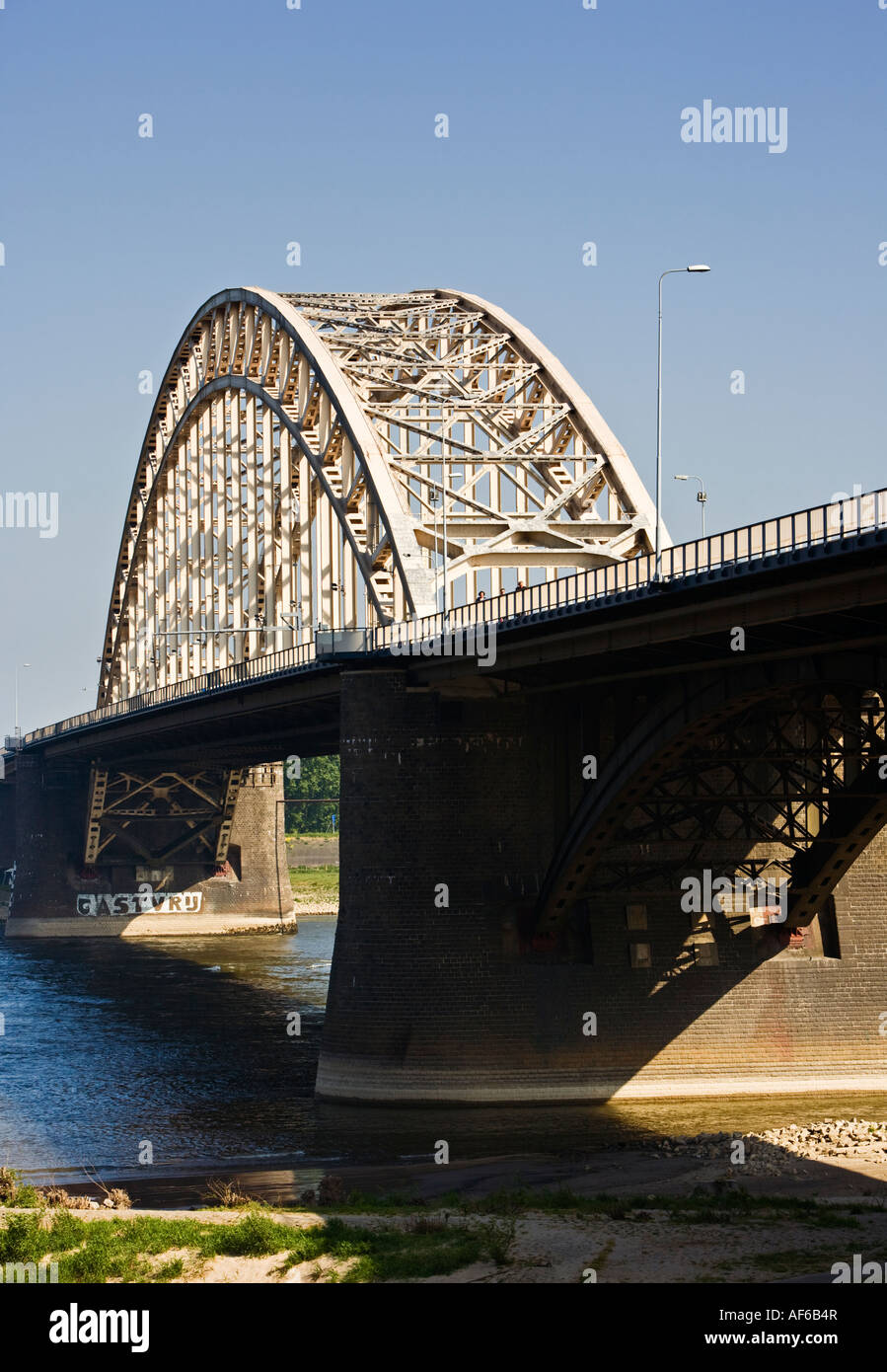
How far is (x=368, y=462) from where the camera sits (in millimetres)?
57562

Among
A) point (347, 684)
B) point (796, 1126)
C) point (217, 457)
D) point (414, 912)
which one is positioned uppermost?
point (217, 457)

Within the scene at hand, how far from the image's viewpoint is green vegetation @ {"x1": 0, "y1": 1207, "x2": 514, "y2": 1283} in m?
24.9

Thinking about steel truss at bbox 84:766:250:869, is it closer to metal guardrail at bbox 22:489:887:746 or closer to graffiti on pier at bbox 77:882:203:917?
A: graffiti on pier at bbox 77:882:203:917

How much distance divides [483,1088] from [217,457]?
5464 cm

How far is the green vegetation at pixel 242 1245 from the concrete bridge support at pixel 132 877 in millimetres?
79275

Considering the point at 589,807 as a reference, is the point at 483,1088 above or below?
below

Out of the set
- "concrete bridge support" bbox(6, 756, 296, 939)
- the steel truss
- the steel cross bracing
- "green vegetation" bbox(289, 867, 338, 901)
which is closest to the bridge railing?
the steel cross bracing

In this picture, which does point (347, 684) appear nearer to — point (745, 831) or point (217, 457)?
point (745, 831)

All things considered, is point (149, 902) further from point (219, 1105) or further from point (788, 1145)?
point (788, 1145)

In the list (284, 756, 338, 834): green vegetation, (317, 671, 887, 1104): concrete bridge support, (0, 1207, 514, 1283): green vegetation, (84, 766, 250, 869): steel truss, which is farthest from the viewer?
(284, 756, 338, 834): green vegetation

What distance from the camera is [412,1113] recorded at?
44.5 metres

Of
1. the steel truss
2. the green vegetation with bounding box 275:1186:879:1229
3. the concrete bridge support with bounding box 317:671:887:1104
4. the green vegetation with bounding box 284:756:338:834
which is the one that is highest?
the green vegetation with bounding box 284:756:338:834

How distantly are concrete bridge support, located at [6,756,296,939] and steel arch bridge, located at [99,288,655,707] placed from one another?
46.0 feet
